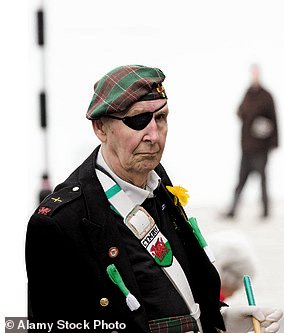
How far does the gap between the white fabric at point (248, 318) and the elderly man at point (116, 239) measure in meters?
0.16

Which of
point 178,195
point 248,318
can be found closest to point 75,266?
point 178,195

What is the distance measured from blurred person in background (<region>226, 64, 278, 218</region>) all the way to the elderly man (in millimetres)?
4314

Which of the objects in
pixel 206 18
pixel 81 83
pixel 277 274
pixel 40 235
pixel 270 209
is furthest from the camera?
pixel 206 18

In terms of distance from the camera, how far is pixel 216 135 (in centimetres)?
809

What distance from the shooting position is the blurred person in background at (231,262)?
4109 mm

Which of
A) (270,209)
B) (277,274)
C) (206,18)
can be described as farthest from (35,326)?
(206,18)

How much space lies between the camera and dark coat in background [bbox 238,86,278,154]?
747cm

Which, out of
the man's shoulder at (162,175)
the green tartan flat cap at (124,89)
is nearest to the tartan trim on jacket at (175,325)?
the man's shoulder at (162,175)

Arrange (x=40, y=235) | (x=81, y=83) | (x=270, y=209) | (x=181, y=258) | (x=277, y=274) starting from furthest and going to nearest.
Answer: (x=270, y=209), (x=81, y=83), (x=277, y=274), (x=181, y=258), (x=40, y=235)

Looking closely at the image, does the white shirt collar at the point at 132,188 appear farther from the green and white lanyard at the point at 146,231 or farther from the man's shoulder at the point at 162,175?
the man's shoulder at the point at 162,175

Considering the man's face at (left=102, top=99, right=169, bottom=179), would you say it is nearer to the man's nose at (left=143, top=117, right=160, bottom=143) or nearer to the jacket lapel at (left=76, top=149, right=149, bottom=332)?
the man's nose at (left=143, top=117, right=160, bottom=143)

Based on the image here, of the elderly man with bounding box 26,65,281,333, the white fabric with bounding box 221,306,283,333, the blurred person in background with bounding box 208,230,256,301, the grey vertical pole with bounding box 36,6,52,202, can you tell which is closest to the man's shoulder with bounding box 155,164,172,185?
the elderly man with bounding box 26,65,281,333

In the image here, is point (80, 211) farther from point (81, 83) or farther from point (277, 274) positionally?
point (81, 83)

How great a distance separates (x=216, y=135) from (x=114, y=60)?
116 cm
